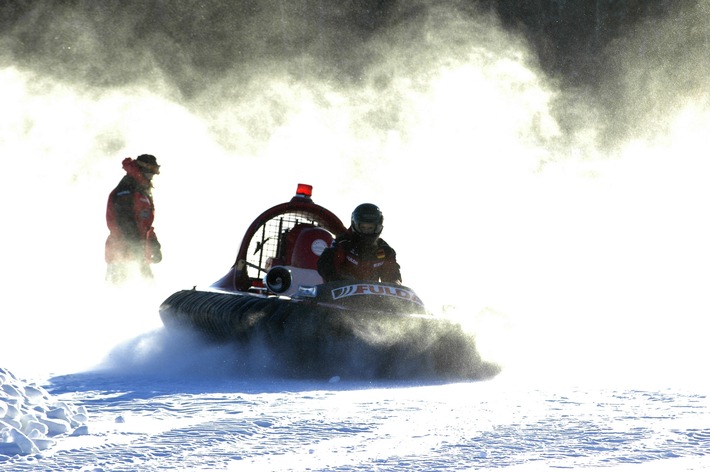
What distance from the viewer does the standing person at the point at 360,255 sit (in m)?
5.61

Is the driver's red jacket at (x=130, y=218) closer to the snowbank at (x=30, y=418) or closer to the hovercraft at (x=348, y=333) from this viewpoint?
the hovercraft at (x=348, y=333)

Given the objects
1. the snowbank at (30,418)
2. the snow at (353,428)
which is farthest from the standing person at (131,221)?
the snowbank at (30,418)

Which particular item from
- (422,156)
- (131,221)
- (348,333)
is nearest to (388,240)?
(422,156)

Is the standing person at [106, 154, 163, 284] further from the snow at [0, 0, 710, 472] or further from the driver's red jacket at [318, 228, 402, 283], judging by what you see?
the driver's red jacket at [318, 228, 402, 283]

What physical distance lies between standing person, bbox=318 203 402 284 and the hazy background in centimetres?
53

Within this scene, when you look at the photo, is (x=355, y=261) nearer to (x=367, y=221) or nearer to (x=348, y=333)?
(x=367, y=221)

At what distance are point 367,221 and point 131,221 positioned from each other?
2.50 metres

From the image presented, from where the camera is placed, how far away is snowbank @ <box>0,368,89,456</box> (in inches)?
119

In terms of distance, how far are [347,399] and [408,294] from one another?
119 cm

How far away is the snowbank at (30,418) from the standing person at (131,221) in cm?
400

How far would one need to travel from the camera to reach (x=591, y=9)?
24969mm

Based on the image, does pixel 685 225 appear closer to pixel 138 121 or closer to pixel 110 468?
pixel 138 121

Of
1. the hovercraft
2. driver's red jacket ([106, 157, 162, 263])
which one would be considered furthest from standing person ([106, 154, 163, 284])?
the hovercraft

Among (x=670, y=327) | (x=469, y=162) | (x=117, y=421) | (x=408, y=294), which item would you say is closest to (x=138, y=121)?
(x=469, y=162)
